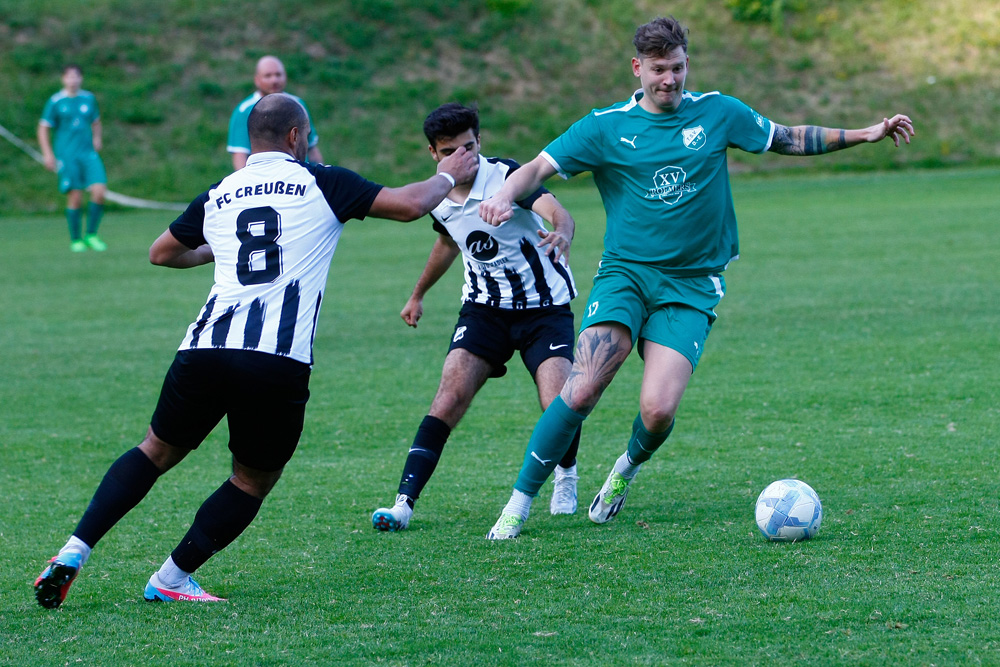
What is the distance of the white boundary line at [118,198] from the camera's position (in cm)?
2689

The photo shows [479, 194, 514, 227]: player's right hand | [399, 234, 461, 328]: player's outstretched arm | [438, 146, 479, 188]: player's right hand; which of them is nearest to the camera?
[438, 146, 479, 188]: player's right hand

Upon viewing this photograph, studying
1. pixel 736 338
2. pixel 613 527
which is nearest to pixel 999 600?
pixel 613 527

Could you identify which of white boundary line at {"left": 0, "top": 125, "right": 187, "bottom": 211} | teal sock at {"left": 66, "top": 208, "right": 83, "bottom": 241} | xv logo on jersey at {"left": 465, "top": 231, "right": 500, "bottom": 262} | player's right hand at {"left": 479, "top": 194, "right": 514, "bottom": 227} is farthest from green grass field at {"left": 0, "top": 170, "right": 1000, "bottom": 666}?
white boundary line at {"left": 0, "top": 125, "right": 187, "bottom": 211}

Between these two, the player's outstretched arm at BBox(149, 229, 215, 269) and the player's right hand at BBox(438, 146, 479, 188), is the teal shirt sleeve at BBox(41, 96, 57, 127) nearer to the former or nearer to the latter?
the player's outstretched arm at BBox(149, 229, 215, 269)

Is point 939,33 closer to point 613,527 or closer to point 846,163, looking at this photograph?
point 846,163

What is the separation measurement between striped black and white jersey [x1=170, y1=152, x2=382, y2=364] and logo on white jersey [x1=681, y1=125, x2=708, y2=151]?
56.8 inches

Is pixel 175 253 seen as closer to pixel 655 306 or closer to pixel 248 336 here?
pixel 248 336

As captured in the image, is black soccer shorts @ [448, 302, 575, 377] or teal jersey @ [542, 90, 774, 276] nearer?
teal jersey @ [542, 90, 774, 276]

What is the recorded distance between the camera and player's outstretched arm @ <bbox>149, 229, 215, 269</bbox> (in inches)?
164

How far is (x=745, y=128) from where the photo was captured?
4.89 metres

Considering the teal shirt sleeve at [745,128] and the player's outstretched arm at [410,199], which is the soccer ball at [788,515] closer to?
the teal shirt sleeve at [745,128]

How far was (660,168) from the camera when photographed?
15.8 feet

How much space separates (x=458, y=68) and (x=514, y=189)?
1192 inches

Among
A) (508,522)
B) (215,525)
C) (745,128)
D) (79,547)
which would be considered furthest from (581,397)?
(79,547)
